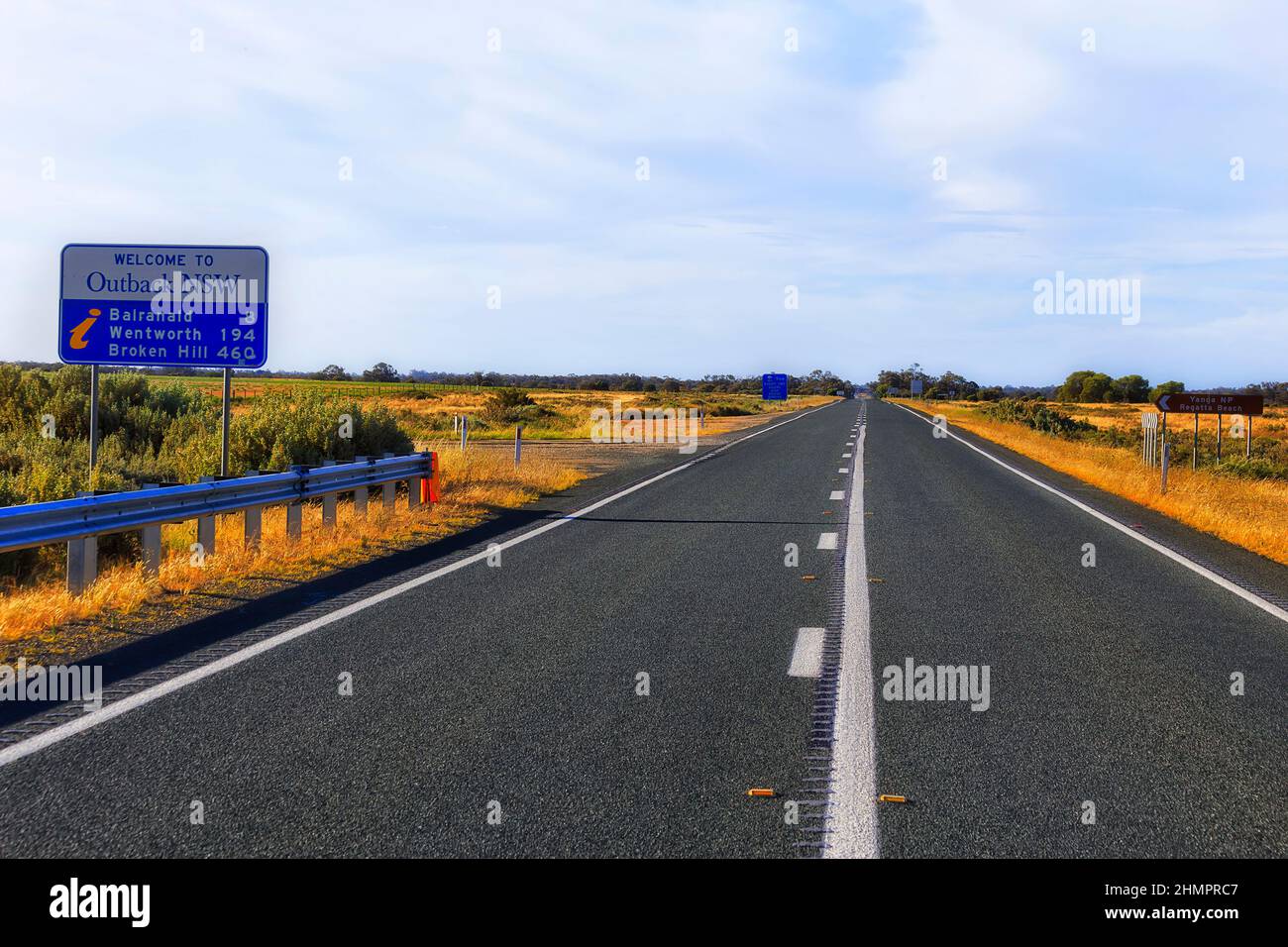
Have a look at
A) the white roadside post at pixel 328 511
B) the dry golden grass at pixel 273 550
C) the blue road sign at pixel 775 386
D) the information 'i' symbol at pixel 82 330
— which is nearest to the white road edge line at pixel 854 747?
the dry golden grass at pixel 273 550

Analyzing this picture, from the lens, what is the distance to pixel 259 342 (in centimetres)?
1284

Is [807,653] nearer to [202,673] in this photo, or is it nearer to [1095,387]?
[202,673]

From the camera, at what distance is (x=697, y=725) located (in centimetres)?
567

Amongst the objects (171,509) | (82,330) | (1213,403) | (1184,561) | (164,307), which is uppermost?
(164,307)

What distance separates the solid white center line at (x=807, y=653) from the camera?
6.82 m

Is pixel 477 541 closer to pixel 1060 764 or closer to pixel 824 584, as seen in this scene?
pixel 824 584

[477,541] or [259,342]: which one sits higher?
[259,342]

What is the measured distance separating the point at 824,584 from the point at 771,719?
14.3ft

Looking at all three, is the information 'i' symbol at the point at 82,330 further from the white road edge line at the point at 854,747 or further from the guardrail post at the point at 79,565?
the white road edge line at the point at 854,747

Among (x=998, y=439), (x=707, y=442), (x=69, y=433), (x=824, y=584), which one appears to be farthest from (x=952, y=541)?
(x=998, y=439)

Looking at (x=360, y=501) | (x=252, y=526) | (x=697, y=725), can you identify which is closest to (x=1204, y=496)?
(x=360, y=501)

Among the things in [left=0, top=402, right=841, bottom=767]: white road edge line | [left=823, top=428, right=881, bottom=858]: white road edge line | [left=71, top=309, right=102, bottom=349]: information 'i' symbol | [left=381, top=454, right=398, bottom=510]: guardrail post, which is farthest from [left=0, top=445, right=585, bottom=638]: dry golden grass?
[left=823, top=428, right=881, bottom=858]: white road edge line

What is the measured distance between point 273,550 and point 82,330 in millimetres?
3592

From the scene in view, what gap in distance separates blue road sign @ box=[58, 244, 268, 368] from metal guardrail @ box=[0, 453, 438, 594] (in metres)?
1.67
